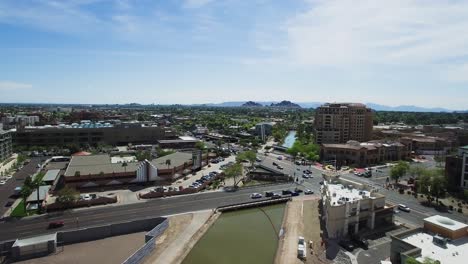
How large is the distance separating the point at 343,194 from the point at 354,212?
4.33m

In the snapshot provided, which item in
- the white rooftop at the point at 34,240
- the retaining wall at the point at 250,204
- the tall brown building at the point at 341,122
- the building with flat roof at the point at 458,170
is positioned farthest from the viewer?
the tall brown building at the point at 341,122

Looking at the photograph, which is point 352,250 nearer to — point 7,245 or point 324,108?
point 7,245

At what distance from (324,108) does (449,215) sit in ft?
243

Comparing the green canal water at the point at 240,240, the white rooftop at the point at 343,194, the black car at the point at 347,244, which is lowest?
the green canal water at the point at 240,240

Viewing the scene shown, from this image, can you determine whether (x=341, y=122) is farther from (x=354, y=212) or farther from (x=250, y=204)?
(x=354, y=212)

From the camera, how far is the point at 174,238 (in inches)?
1553

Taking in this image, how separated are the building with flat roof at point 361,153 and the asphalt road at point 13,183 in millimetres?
73261

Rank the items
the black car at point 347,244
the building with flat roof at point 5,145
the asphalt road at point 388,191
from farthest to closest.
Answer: the building with flat roof at point 5,145 → the asphalt road at point 388,191 → the black car at point 347,244

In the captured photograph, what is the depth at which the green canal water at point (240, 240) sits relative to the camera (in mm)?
35781

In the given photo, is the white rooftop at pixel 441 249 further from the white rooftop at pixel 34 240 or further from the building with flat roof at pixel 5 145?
the building with flat roof at pixel 5 145

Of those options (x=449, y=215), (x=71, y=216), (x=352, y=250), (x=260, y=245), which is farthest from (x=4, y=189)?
(x=449, y=215)

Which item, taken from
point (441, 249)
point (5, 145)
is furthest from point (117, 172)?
point (441, 249)

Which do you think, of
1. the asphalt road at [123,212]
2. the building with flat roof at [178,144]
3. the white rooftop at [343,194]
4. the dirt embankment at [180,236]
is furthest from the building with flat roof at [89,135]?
the white rooftop at [343,194]

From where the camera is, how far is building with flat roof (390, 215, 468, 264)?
31016 millimetres
